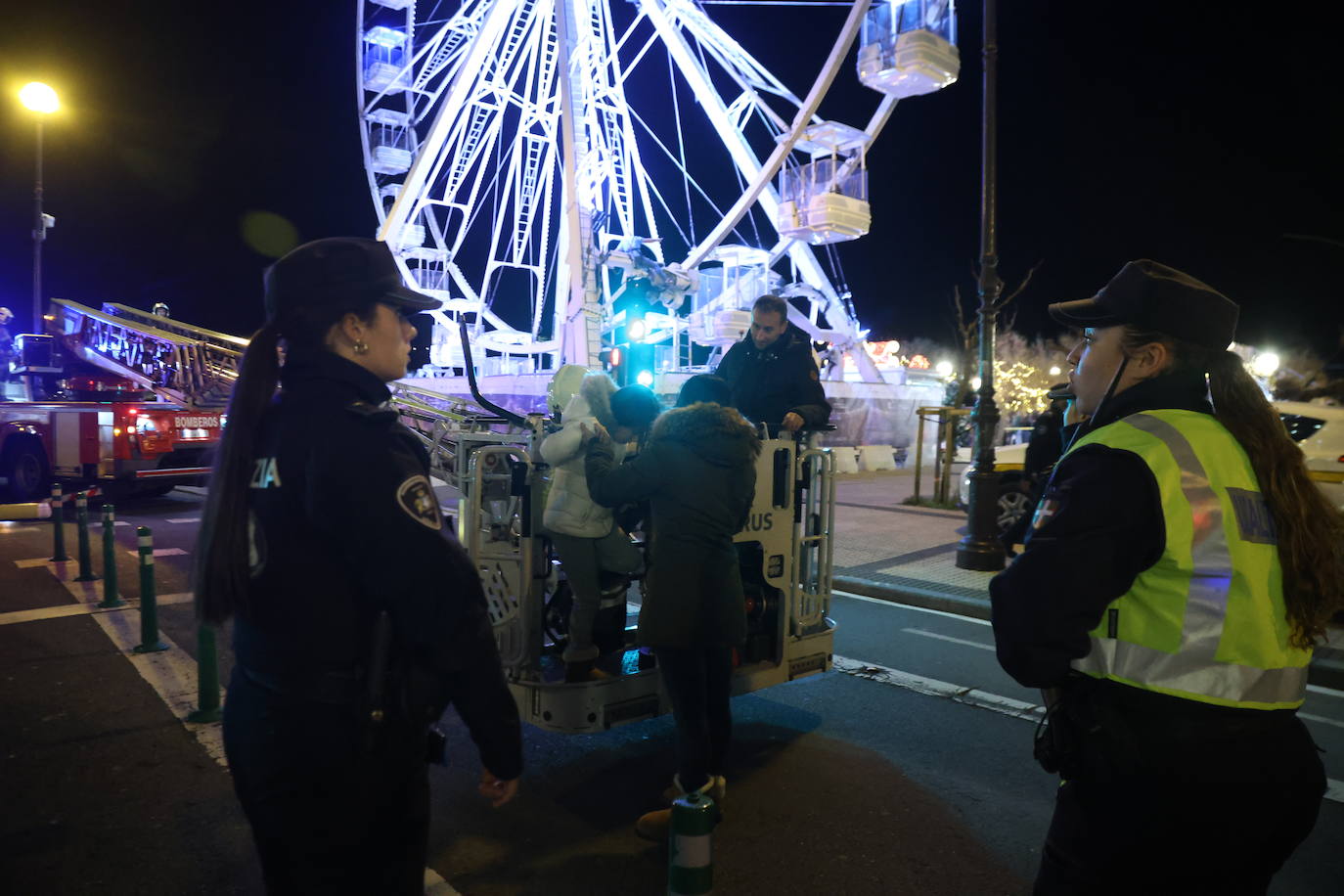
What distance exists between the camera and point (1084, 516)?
1.66 metres

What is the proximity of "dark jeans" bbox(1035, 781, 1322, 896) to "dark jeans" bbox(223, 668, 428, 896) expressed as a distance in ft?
4.39

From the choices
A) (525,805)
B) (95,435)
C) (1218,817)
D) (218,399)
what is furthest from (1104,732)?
(218,399)

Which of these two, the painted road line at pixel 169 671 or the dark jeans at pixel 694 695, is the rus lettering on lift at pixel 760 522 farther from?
the painted road line at pixel 169 671

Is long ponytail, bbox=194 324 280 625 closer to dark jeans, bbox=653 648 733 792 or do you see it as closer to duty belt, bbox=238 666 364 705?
duty belt, bbox=238 666 364 705

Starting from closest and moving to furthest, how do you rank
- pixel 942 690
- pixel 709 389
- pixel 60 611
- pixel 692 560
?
1. pixel 692 560
2. pixel 709 389
3. pixel 942 690
4. pixel 60 611

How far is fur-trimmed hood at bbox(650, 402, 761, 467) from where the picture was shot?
3.32 meters

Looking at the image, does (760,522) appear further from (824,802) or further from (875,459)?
(875,459)

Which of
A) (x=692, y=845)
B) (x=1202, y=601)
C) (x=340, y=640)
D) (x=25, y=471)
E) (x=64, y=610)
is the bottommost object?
(x=64, y=610)

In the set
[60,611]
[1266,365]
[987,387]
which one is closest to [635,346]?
[987,387]

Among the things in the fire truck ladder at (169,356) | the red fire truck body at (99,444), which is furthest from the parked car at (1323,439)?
the fire truck ladder at (169,356)

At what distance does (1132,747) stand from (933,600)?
250 inches

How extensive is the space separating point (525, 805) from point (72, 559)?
316 inches

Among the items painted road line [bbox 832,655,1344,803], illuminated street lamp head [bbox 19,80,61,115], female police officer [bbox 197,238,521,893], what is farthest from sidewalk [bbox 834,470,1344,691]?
illuminated street lamp head [bbox 19,80,61,115]

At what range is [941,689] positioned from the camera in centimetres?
540
